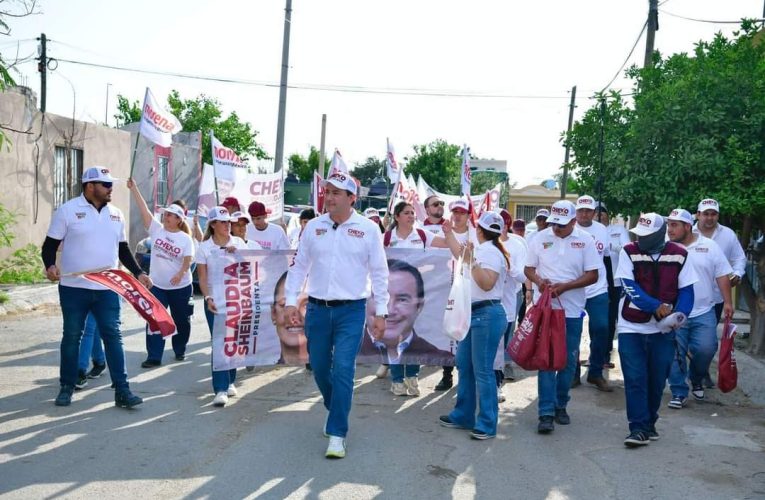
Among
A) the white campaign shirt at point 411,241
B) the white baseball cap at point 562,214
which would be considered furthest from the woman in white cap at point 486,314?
the white campaign shirt at point 411,241

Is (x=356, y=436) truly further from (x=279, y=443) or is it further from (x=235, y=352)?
(x=235, y=352)

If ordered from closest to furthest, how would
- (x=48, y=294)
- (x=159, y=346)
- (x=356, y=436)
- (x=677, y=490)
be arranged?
(x=677, y=490) < (x=356, y=436) < (x=159, y=346) < (x=48, y=294)

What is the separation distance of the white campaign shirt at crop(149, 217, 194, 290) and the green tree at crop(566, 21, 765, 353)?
17.4ft

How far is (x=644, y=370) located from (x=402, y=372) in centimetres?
255

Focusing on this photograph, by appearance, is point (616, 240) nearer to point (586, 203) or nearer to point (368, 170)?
point (586, 203)

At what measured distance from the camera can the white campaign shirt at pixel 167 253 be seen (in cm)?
898

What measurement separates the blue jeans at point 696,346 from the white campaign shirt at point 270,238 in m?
4.52

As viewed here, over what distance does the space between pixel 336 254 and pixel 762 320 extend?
6.66 metres

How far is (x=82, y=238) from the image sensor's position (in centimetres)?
694

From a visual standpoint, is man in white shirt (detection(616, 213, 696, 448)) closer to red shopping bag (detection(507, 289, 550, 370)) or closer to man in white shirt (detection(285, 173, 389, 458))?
red shopping bag (detection(507, 289, 550, 370))

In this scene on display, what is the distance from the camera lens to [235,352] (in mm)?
7520

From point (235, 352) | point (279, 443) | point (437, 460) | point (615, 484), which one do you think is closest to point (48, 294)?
point (235, 352)

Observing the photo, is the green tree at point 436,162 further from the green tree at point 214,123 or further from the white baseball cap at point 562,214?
the white baseball cap at point 562,214

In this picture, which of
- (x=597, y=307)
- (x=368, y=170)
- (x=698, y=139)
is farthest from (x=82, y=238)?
(x=368, y=170)
